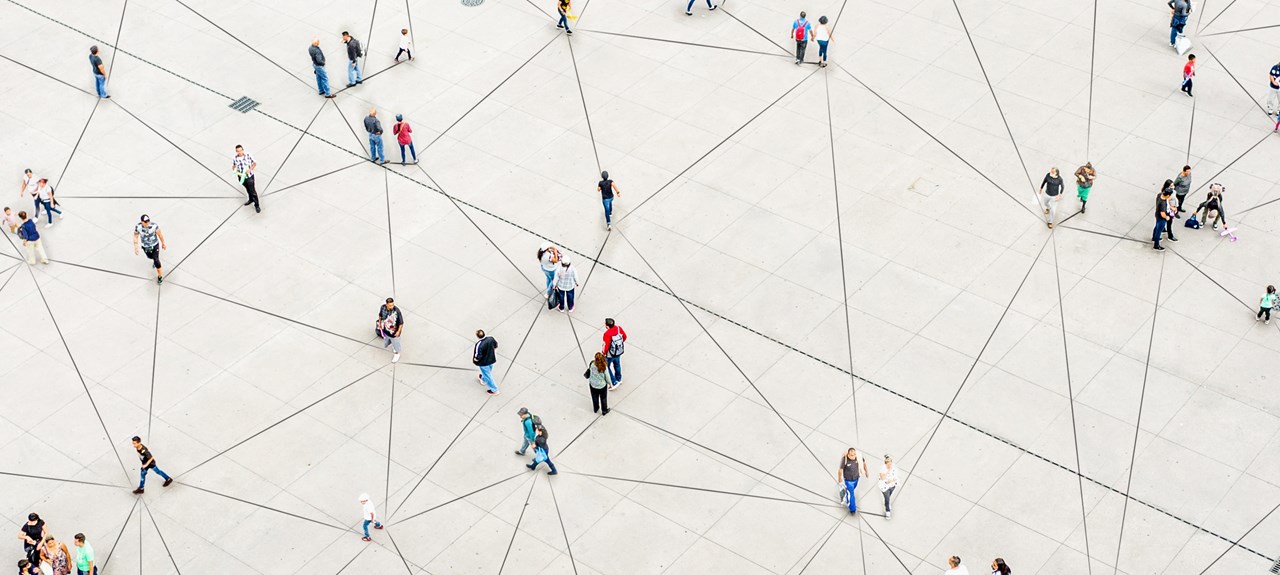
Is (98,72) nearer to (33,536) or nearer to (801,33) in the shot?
(33,536)

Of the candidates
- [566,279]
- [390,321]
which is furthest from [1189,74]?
[390,321]

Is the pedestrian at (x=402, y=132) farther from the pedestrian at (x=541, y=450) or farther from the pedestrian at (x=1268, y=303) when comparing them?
the pedestrian at (x=1268, y=303)

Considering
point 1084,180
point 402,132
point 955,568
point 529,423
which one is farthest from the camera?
point 402,132

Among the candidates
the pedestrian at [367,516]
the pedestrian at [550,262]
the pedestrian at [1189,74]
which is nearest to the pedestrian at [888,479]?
the pedestrian at [550,262]

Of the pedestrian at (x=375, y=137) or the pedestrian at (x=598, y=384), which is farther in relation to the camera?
the pedestrian at (x=375, y=137)

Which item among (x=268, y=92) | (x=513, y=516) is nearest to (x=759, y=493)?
(x=513, y=516)

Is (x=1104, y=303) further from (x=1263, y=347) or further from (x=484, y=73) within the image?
(x=484, y=73)
